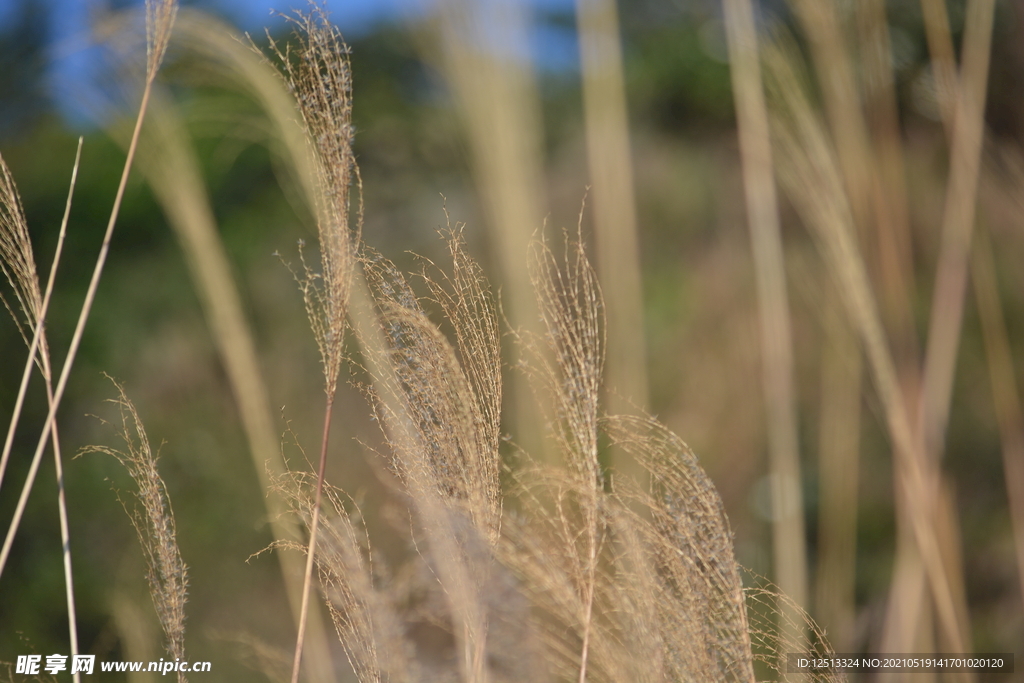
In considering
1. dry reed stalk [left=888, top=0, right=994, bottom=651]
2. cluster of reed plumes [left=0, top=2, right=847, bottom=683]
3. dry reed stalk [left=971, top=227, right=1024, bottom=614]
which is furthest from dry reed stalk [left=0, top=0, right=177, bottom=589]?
dry reed stalk [left=971, top=227, right=1024, bottom=614]

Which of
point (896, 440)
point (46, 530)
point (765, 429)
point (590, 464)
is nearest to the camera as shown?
point (590, 464)

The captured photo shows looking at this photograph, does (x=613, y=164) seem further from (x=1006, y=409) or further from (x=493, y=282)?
(x=493, y=282)

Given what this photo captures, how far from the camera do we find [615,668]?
0.58 meters

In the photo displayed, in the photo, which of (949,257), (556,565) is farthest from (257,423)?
(949,257)

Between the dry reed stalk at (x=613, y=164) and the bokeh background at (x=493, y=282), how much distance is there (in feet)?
0.04

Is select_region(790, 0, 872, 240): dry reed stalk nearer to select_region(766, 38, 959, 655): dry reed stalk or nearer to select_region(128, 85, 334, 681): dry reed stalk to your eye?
select_region(766, 38, 959, 655): dry reed stalk

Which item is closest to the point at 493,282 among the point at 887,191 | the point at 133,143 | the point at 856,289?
the point at 887,191

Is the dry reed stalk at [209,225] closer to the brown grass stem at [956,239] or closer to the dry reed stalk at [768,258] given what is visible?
the dry reed stalk at [768,258]

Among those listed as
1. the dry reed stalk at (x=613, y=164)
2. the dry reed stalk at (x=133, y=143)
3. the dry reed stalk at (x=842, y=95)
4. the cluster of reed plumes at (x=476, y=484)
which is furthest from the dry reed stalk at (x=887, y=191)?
the dry reed stalk at (x=133, y=143)

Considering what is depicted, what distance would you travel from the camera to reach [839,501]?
1632 mm

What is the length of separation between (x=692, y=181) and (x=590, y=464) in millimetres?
3053

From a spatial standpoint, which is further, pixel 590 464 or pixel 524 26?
pixel 524 26

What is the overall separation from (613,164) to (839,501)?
98cm

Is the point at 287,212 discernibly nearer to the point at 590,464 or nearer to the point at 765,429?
the point at 765,429
